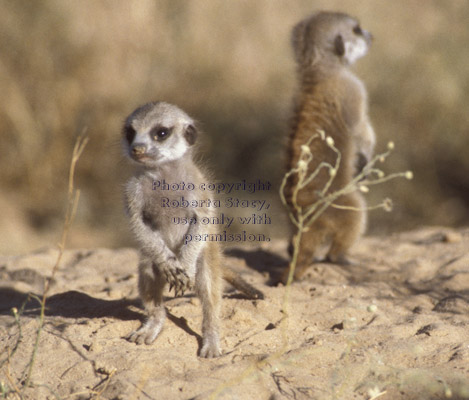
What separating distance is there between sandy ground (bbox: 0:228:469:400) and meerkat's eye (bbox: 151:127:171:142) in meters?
1.00

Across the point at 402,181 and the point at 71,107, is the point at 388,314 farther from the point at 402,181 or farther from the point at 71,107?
the point at 71,107

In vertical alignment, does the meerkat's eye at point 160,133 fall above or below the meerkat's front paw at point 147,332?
above

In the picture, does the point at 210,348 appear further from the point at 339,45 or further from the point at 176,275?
the point at 339,45

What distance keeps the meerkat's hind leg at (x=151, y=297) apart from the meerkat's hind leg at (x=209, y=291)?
0.68ft

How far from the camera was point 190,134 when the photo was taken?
3.46 meters

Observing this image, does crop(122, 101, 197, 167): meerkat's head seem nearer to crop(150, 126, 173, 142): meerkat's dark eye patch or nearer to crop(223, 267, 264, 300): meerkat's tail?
crop(150, 126, 173, 142): meerkat's dark eye patch

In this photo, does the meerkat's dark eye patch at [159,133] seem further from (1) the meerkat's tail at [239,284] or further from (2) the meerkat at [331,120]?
(2) the meerkat at [331,120]

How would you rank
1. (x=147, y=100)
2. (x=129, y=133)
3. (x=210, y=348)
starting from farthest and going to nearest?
(x=147, y=100) → (x=129, y=133) → (x=210, y=348)

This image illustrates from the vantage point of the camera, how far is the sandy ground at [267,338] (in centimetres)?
272

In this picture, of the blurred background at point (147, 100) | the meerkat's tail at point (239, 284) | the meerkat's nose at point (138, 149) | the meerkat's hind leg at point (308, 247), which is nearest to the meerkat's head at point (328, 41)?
the meerkat's hind leg at point (308, 247)

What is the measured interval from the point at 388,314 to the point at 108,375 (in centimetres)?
166

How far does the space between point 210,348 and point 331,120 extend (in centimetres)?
253

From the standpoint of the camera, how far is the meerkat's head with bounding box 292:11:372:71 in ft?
17.9

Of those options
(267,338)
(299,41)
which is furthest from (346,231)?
(299,41)
